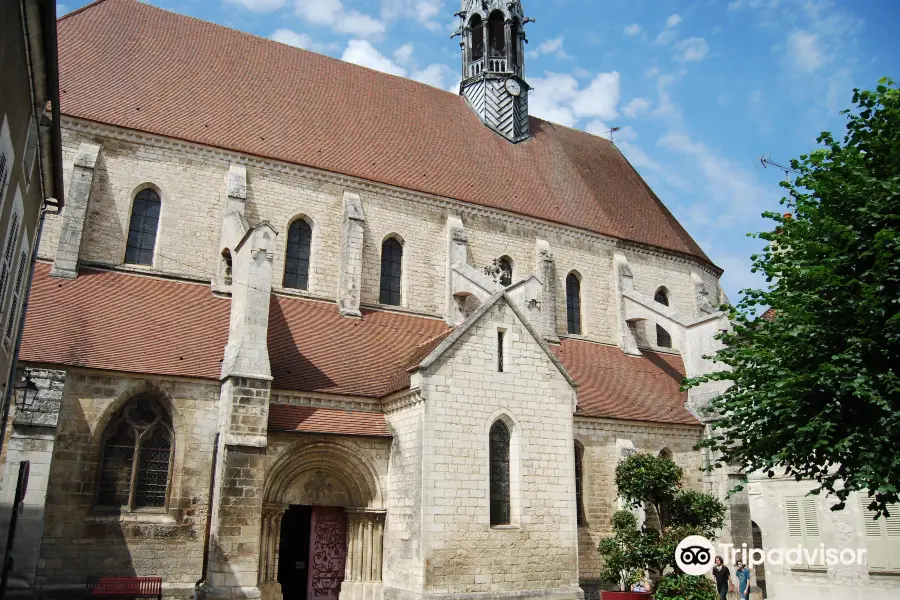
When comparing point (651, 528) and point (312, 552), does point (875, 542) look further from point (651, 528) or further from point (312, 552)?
point (312, 552)

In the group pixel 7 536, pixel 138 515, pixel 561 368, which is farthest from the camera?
pixel 561 368

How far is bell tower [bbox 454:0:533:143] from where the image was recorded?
26.3 meters

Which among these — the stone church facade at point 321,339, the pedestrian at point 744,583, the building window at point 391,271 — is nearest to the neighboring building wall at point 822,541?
the stone church facade at point 321,339

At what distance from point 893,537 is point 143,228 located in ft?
64.3

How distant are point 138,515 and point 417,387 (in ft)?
18.6

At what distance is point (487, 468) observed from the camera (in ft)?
A: 48.3

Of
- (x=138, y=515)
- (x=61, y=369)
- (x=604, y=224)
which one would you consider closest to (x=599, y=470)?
(x=604, y=224)

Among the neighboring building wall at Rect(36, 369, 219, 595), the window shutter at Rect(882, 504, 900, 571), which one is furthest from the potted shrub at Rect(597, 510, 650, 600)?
the neighboring building wall at Rect(36, 369, 219, 595)

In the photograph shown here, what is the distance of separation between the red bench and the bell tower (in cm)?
1812

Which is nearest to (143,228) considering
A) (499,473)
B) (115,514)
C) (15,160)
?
(115,514)

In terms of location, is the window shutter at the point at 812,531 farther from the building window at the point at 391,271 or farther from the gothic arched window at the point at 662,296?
the building window at the point at 391,271

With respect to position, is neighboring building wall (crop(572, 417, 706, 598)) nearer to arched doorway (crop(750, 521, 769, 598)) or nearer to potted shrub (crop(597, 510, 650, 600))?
potted shrub (crop(597, 510, 650, 600))

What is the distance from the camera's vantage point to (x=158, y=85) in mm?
19516

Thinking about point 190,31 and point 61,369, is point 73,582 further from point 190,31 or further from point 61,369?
point 190,31
